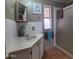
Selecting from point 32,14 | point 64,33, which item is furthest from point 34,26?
point 64,33

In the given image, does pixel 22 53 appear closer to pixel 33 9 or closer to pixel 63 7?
pixel 33 9

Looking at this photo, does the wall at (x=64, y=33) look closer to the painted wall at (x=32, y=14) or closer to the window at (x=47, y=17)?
the window at (x=47, y=17)

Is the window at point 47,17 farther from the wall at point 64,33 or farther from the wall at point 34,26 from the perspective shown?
the wall at point 64,33

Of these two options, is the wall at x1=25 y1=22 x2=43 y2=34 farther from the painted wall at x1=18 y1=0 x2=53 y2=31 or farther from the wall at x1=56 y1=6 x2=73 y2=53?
the wall at x1=56 y1=6 x2=73 y2=53

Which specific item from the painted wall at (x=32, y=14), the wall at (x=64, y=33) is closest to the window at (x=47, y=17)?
the painted wall at (x=32, y=14)

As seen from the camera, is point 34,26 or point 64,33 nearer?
point 34,26

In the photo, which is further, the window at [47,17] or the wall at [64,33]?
the window at [47,17]

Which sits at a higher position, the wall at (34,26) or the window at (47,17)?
the window at (47,17)

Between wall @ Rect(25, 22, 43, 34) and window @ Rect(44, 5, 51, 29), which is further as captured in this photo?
window @ Rect(44, 5, 51, 29)

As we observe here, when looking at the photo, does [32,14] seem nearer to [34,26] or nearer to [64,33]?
[34,26]

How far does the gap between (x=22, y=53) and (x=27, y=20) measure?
932mm

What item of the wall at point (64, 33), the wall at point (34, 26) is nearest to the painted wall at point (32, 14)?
the wall at point (34, 26)

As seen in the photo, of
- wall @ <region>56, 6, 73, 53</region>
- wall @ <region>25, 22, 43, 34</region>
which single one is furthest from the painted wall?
wall @ <region>56, 6, 73, 53</region>
